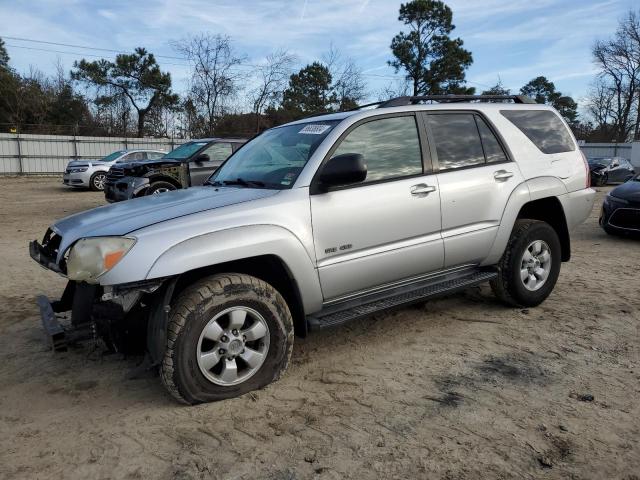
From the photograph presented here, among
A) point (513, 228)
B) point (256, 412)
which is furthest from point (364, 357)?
point (513, 228)

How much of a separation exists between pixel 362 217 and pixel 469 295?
2331 millimetres

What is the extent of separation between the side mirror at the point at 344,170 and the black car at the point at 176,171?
7594 mm

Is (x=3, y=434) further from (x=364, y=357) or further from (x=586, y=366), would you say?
(x=586, y=366)

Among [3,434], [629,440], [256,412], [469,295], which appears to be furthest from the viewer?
[469,295]

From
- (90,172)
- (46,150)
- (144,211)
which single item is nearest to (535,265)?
(144,211)

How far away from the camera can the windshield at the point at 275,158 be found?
11.7 feet

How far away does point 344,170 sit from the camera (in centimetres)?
327

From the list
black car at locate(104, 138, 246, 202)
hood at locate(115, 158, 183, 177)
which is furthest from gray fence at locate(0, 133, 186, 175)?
black car at locate(104, 138, 246, 202)

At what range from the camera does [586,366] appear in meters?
3.55

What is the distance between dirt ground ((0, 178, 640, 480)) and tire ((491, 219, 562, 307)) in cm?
18

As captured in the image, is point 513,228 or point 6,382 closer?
point 6,382

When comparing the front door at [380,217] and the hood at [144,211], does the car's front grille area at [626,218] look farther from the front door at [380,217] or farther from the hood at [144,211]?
the hood at [144,211]

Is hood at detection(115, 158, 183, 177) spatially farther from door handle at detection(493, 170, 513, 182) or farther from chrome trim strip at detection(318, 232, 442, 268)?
chrome trim strip at detection(318, 232, 442, 268)

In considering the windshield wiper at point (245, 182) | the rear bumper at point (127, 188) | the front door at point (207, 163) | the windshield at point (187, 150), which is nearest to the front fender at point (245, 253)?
the windshield wiper at point (245, 182)
